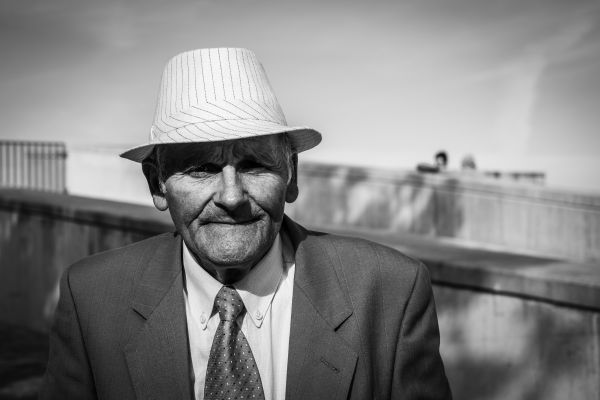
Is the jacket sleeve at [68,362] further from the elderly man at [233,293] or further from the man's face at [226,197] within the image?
the man's face at [226,197]

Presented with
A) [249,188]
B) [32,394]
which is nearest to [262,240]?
[249,188]

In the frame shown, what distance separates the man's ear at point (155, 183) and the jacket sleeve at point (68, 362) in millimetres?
427

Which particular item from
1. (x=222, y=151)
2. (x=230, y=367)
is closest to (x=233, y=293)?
(x=230, y=367)

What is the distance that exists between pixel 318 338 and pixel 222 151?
66 cm

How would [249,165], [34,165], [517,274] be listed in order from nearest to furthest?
1. [249,165]
2. [517,274]
3. [34,165]

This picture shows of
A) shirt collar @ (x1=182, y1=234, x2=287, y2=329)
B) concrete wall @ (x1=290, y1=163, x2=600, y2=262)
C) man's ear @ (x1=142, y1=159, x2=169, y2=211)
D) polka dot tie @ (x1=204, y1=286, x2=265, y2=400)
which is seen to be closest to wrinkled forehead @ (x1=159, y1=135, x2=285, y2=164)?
man's ear @ (x1=142, y1=159, x2=169, y2=211)

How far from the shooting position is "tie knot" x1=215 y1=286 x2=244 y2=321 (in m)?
2.17

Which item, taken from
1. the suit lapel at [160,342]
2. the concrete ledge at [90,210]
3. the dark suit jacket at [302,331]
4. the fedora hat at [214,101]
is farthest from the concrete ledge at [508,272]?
the suit lapel at [160,342]

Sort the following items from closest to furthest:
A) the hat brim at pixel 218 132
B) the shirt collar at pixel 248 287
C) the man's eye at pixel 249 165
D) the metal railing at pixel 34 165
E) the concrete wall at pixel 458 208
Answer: the hat brim at pixel 218 132, the man's eye at pixel 249 165, the shirt collar at pixel 248 287, the concrete wall at pixel 458 208, the metal railing at pixel 34 165

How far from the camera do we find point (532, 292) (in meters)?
3.75

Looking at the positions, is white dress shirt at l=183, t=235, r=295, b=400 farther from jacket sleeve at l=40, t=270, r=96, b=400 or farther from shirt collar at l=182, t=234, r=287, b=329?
jacket sleeve at l=40, t=270, r=96, b=400

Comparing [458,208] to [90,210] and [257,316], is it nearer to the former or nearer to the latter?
[90,210]

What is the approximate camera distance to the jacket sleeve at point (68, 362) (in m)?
2.26

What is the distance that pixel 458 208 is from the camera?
12125 millimetres
